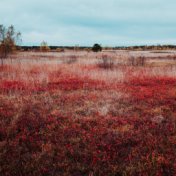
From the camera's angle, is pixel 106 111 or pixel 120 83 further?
pixel 120 83

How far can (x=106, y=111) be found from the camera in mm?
8812

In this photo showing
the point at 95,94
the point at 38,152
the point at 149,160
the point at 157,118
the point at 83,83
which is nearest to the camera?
the point at 149,160

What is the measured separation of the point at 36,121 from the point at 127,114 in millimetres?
3161

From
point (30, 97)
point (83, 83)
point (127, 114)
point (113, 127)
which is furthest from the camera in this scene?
point (83, 83)

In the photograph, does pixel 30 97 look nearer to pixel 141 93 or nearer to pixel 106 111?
pixel 106 111

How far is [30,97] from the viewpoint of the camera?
35.4 feet

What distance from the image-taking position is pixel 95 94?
11.6 metres

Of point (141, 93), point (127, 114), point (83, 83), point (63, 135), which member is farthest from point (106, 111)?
point (83, 83)

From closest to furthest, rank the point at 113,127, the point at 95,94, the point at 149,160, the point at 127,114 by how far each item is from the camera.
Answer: the point at 149,160, the point at 113,127, the point at 127,114, the point at 95,94

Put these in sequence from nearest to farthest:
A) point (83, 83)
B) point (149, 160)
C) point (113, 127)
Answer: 1. point (149, 160)
2. point (113, 127)
3. point (83, 83)

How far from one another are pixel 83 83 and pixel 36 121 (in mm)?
6761

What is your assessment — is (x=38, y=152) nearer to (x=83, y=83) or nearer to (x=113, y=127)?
(x=113, y=127)

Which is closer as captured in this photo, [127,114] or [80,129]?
[80,129]

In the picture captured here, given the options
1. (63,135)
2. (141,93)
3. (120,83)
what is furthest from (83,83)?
(63,135)
